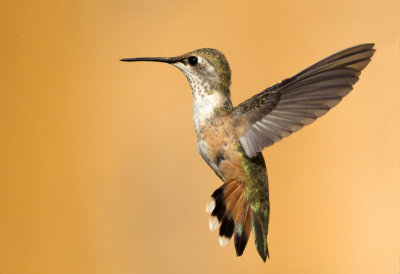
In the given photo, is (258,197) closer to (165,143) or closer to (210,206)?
(210,206)

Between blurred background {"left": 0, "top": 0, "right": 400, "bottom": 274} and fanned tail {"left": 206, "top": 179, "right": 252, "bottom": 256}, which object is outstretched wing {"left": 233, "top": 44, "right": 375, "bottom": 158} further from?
blurred background {"left": 0, "top": 0, "right": 400, "bottom": 274}

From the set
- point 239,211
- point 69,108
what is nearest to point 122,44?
point 69,108

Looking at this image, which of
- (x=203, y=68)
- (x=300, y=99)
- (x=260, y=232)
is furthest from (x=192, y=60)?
(x=260, y=232)

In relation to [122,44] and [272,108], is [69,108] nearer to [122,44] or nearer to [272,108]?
[122,44]

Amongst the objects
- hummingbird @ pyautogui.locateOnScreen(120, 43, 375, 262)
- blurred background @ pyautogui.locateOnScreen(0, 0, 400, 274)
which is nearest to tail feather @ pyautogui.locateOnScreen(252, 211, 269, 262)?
hummingbird @ pyautogui.locateOnScreen(120, 43, 375, 262)

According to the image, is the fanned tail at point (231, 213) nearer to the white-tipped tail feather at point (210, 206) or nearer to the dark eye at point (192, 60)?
the white-tipped tail feather at point (210, 206)

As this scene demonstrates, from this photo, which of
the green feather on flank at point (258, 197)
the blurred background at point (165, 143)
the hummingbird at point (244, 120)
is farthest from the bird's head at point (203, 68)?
the blurred background at point (165, 143)
